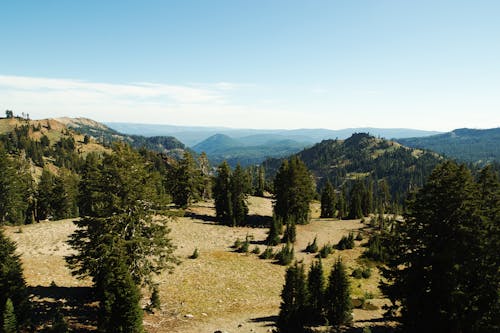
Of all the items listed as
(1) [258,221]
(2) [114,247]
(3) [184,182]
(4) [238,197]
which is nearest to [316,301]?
(2) [114,247]

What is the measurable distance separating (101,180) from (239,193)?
127ft

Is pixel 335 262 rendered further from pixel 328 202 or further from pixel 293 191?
pixel 328 202

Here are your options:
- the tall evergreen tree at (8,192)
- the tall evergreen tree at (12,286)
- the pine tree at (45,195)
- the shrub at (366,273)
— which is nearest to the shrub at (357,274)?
the shrub at (366,273)

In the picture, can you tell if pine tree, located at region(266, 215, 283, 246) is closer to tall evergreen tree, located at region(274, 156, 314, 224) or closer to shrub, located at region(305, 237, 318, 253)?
shrub, located at region(305, 237, 318, 253)

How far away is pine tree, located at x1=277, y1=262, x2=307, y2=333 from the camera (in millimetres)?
22250

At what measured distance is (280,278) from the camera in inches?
1442

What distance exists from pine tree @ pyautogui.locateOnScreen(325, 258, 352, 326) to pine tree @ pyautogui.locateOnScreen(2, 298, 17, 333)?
19942mm

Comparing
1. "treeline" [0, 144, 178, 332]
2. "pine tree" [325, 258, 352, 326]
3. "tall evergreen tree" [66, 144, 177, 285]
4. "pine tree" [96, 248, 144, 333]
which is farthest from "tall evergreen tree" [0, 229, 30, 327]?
"pine tree" [325, 258, 352, 326]

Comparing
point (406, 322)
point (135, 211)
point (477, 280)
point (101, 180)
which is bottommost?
point (406, 322)

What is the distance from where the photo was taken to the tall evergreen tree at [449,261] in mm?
17203

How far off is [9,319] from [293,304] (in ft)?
55.3

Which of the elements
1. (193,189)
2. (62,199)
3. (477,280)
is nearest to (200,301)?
(477,280)

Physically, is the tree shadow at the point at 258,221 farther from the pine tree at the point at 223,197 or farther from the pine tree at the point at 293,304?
the pine tree at the point at 293,304

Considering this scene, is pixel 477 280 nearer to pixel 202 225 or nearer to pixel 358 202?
pixel 202 225
